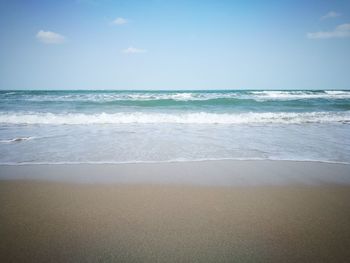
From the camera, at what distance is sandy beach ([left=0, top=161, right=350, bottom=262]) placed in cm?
187

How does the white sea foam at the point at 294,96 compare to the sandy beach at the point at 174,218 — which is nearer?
the sandy beach at the point at 174,218

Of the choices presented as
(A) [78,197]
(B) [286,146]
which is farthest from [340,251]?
(B) [286,146]

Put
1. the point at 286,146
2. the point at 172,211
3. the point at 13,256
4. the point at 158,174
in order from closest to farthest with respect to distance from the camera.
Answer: the point at 13,256
the point at 172,211
the point at 158,174
the point at 286,146

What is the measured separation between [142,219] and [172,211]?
346mm

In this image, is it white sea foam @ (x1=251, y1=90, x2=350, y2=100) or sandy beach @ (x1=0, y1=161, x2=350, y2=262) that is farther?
white sea foam @ (x1=251, y1=90, x2=350, y2=100)

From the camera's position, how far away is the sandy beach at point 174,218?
1.87m

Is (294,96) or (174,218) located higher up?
(294,96)

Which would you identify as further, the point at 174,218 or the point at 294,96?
the point at 294,96

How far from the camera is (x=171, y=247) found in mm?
1923

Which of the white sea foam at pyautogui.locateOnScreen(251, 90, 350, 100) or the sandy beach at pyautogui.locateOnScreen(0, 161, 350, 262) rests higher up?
the white sea foam at pyautogui.locateOnScreen(251, 90, 350, 100)

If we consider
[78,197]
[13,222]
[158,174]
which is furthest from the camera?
[158,174]

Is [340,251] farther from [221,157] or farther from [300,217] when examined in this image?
[221,157]

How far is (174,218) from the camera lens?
92.9 inches

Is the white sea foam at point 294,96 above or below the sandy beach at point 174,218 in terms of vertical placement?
above
